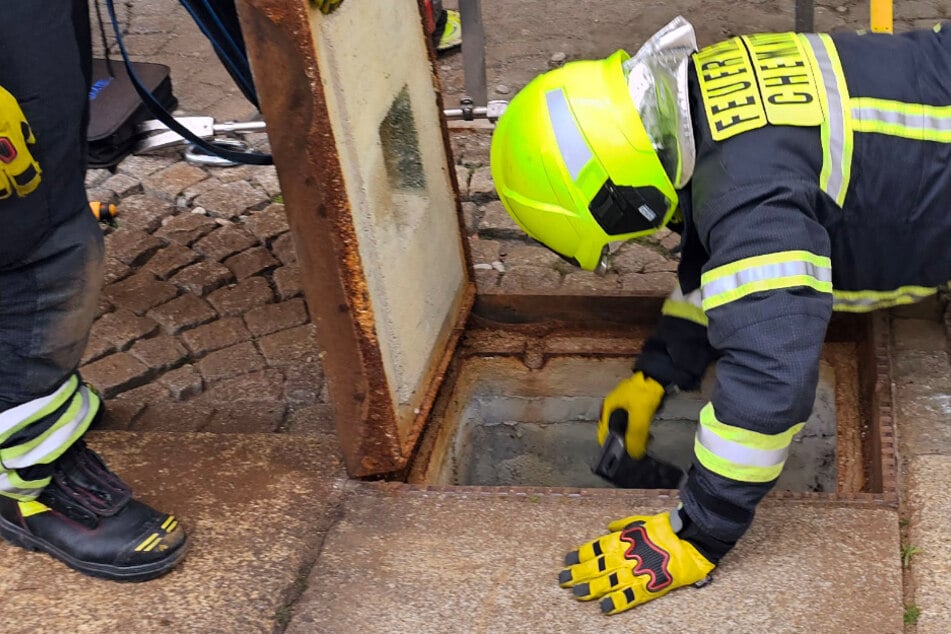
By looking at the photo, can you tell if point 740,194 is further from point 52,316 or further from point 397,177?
point 52,316

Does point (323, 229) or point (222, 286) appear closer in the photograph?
point (323, 229)

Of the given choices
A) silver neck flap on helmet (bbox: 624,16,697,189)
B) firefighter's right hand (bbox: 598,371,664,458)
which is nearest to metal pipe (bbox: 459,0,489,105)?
firefighter's right hand (bbox: 598,371,664,458)

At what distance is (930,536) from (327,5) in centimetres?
161

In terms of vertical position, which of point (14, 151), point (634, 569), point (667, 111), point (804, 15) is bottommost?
point (634, 569)

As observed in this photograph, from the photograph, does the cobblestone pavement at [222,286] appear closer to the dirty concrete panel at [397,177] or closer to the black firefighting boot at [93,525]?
the dirty concrete panel at [397,177]

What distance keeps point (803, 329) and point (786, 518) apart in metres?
0.52

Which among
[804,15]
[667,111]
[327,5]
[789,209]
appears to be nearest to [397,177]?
[327,5]

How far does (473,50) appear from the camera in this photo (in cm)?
431

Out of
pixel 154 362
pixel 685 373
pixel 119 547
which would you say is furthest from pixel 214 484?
pixel 685 373

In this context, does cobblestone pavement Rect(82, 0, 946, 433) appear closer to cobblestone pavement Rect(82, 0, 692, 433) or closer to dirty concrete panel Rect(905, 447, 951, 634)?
cobblestone pavement Rect(82, 0, 692, 433)

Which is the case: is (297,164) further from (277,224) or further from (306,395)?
(277,224)

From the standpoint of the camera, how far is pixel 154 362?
321cm

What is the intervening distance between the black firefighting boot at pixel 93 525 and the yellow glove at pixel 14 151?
0.64 metres

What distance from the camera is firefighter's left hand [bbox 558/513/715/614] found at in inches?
83.8
